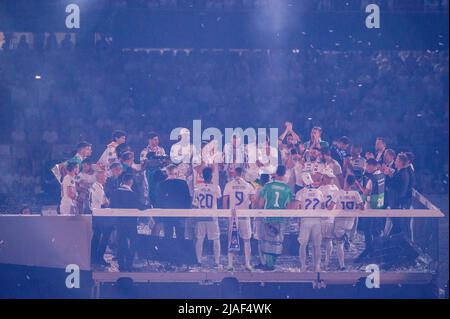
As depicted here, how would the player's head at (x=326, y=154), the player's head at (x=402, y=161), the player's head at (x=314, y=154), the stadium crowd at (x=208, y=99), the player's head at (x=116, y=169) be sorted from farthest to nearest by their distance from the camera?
the stadium crowd at (x=208, y=99)
the player's head at (x=326, y=154)
the player's head at (x=314, y=154)
the player's head at (x=402, y=161)
the player's head at (x=116, y=169)

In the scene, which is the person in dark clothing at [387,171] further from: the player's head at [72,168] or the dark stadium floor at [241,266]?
the player's head at [72,168]

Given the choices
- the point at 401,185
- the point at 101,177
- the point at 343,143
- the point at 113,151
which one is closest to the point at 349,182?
the point at 401,185

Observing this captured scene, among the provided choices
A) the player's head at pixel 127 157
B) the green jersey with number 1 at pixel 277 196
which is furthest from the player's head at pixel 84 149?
the green jersey with number 1 at pixel 277 196

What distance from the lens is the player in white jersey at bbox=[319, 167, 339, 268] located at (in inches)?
407

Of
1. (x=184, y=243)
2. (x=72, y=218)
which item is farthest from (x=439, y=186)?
(x=72, y=218)

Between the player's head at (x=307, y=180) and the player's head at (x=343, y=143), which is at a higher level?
the player's head at (x=343, y=143)

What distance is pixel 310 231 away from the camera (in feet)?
33.6

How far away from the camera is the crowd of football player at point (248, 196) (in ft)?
33.4

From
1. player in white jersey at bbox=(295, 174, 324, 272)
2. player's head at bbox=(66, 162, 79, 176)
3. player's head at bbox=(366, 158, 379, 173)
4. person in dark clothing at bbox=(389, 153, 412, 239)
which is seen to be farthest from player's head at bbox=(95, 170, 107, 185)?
person in dark clothing at bbox=(389, 153, 412, 239)

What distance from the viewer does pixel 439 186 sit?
1454 centimetres

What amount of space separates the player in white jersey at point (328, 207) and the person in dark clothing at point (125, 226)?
2.36m
